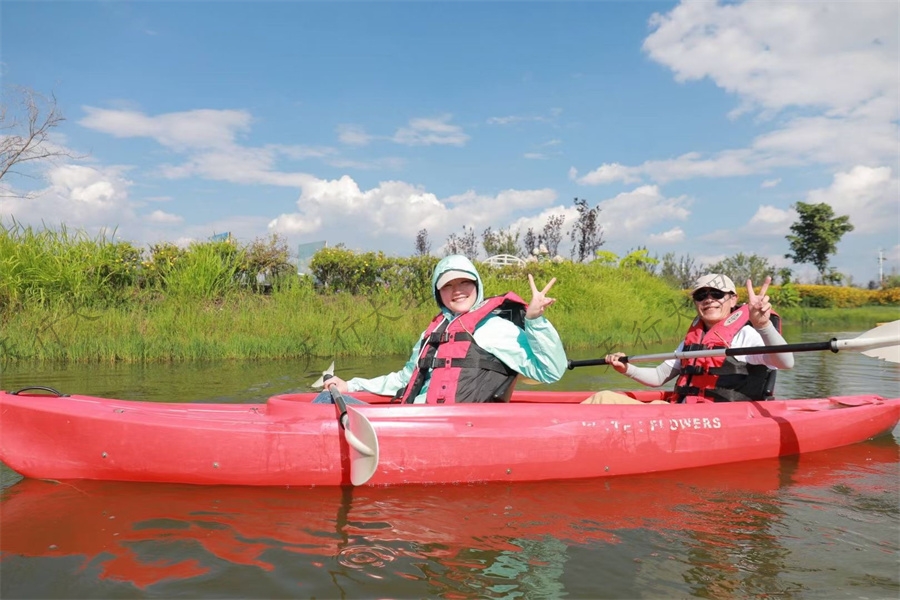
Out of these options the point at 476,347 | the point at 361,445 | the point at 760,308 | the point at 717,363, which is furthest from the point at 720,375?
the point at 361,445

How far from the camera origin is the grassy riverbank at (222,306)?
866cm

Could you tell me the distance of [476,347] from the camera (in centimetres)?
384

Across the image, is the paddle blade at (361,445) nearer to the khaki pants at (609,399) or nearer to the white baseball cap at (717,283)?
the khaki pants at (609,399)

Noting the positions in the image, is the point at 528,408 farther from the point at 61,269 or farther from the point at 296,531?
the point at 61,269

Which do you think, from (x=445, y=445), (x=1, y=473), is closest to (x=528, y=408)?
(x=445, y=445)

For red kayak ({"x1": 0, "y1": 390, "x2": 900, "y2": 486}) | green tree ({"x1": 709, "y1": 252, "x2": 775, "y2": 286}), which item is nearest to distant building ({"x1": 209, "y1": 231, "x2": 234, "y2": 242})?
red kayak ({"x1": 0, "y1": 390, "x2": 900, "y2": 486})

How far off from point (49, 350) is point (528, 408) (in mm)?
7101

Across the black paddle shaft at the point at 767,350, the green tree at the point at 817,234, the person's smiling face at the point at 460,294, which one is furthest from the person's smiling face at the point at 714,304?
the green tree at the point at 817,234

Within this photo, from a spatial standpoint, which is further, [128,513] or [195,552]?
[128,513]

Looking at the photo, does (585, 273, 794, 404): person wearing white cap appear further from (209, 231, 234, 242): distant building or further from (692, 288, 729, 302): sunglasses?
(209, 231, 234, 242): distant building

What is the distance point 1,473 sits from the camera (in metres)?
3.78

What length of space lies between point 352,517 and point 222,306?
24.8 feet

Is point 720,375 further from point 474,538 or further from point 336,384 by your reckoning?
point 336,384

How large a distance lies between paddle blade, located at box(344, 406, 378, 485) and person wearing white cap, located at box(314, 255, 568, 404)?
60cm
